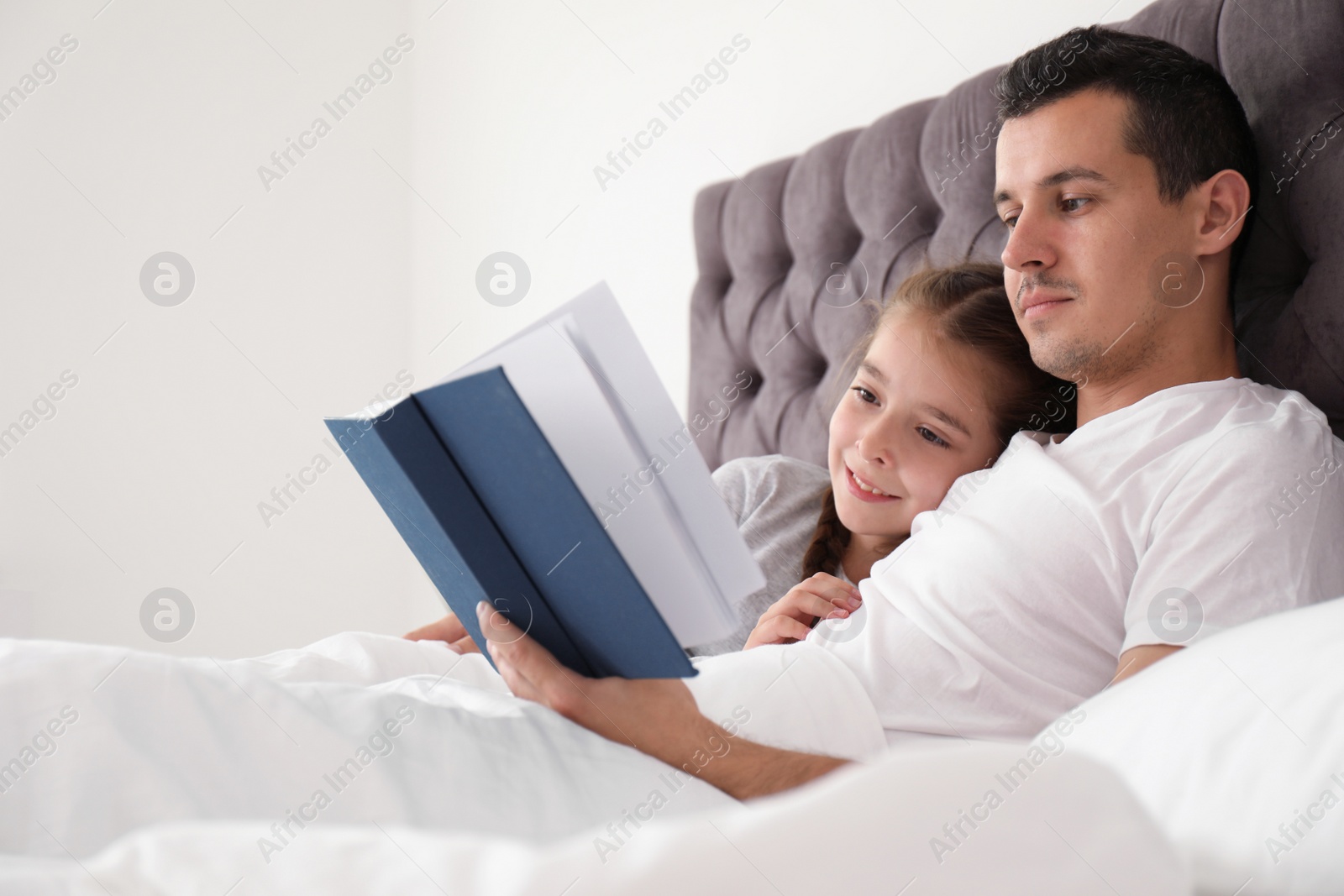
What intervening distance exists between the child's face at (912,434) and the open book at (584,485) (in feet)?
1.62

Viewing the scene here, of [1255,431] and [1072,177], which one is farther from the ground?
[1072,177]

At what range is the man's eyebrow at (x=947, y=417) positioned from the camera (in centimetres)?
114

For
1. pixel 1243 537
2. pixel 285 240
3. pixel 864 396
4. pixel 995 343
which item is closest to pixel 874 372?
pixel 864 396

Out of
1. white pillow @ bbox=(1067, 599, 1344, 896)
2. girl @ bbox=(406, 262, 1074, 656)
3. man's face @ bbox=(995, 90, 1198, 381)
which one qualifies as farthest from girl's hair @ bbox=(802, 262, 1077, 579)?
white pillow @ bbox=(1067, 599, 1344, 896)

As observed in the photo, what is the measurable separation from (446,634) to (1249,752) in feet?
3.65

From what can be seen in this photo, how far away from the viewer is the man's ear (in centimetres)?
95

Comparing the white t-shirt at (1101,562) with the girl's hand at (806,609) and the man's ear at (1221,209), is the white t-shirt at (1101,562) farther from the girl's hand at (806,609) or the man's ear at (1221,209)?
the man's ear at (1221,209)

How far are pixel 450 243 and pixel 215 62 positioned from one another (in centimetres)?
80

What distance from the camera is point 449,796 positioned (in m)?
0.62

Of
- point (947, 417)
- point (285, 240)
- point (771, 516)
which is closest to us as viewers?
point (947, 417)

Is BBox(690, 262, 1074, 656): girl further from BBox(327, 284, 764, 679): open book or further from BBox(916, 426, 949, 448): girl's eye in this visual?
BBox(327, 284, 764, 679): open book

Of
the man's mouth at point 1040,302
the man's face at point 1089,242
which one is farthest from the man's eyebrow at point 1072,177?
the man's mouth at point 1040,302

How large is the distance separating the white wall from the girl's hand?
114 centimetres

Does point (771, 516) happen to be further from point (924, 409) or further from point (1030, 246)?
point (1030, 246)
